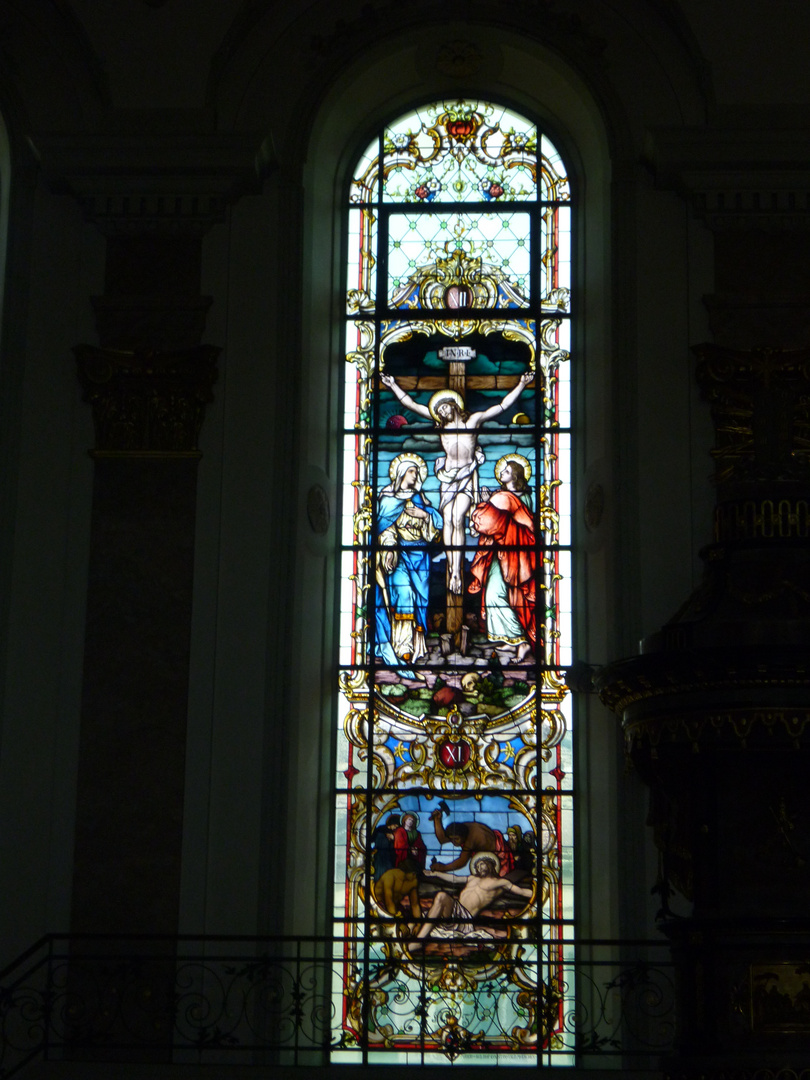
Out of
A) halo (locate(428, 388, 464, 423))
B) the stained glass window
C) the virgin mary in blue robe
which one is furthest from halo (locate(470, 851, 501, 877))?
halo (locate(428, 388, 464, 423))

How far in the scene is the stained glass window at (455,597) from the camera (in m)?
10.8

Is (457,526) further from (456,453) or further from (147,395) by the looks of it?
(147,395)

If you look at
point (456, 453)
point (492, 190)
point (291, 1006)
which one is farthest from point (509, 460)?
point (291, 1006)

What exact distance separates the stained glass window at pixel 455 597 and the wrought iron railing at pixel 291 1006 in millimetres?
39

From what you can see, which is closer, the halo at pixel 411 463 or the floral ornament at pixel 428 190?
the halo at pixel 411 463

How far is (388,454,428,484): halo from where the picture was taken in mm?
11945

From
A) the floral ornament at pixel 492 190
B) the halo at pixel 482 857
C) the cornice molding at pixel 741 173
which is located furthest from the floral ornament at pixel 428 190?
the halo at pixel 482 857

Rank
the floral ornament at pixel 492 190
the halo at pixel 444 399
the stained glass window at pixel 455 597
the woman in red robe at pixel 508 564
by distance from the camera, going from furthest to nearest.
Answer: the floral ornament at pixel 492 190, the halo at pixel 444 399, the woman in red robe at pixel 508 564, the stained glass window at pixel 455 597

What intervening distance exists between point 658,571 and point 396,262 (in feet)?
10.1

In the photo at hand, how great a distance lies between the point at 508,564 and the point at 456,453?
0.86m

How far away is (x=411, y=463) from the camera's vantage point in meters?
12.0

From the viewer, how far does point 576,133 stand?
1257cm

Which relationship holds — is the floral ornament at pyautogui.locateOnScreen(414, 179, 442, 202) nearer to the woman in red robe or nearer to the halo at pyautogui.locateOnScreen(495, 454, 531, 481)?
the halo at pyautogui.locateOnScreen(495, 454, 531, 481)

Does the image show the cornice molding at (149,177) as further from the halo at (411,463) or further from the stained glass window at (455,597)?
the halo at (411,463)
